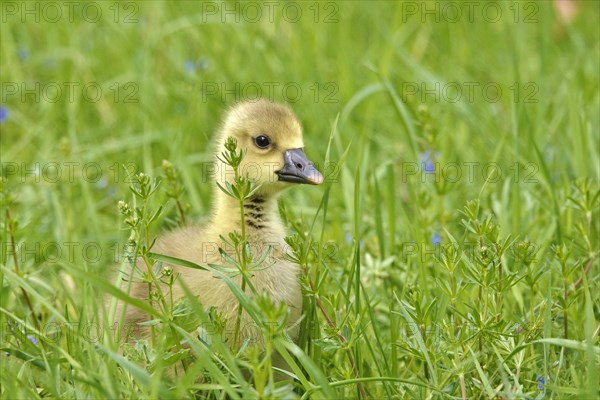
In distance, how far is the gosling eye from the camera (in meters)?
3.18

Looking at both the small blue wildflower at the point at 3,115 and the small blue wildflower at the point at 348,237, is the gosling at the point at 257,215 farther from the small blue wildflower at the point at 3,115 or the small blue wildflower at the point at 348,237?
the small blue wildflower at the point at 3,115

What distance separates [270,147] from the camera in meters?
3.17

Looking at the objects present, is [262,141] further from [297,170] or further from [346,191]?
[346,191]

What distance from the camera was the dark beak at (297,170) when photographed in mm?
3059

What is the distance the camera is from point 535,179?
3975mm

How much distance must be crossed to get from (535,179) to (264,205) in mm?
1337

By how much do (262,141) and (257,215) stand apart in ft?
0.79

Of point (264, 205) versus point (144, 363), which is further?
point (264, 205)

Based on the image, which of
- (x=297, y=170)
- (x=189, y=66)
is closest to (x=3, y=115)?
(x=189, y=66)

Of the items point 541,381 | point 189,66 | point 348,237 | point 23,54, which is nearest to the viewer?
point 541,381

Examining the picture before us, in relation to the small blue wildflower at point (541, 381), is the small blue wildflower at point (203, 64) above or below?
above

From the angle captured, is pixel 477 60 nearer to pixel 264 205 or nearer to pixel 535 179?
pixel 535 179

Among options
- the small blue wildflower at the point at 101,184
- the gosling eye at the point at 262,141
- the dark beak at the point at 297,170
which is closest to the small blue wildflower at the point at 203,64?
the small blue wildflower at the point at 101,184

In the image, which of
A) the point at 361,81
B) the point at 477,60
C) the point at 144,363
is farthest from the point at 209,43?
the point at 144,363
